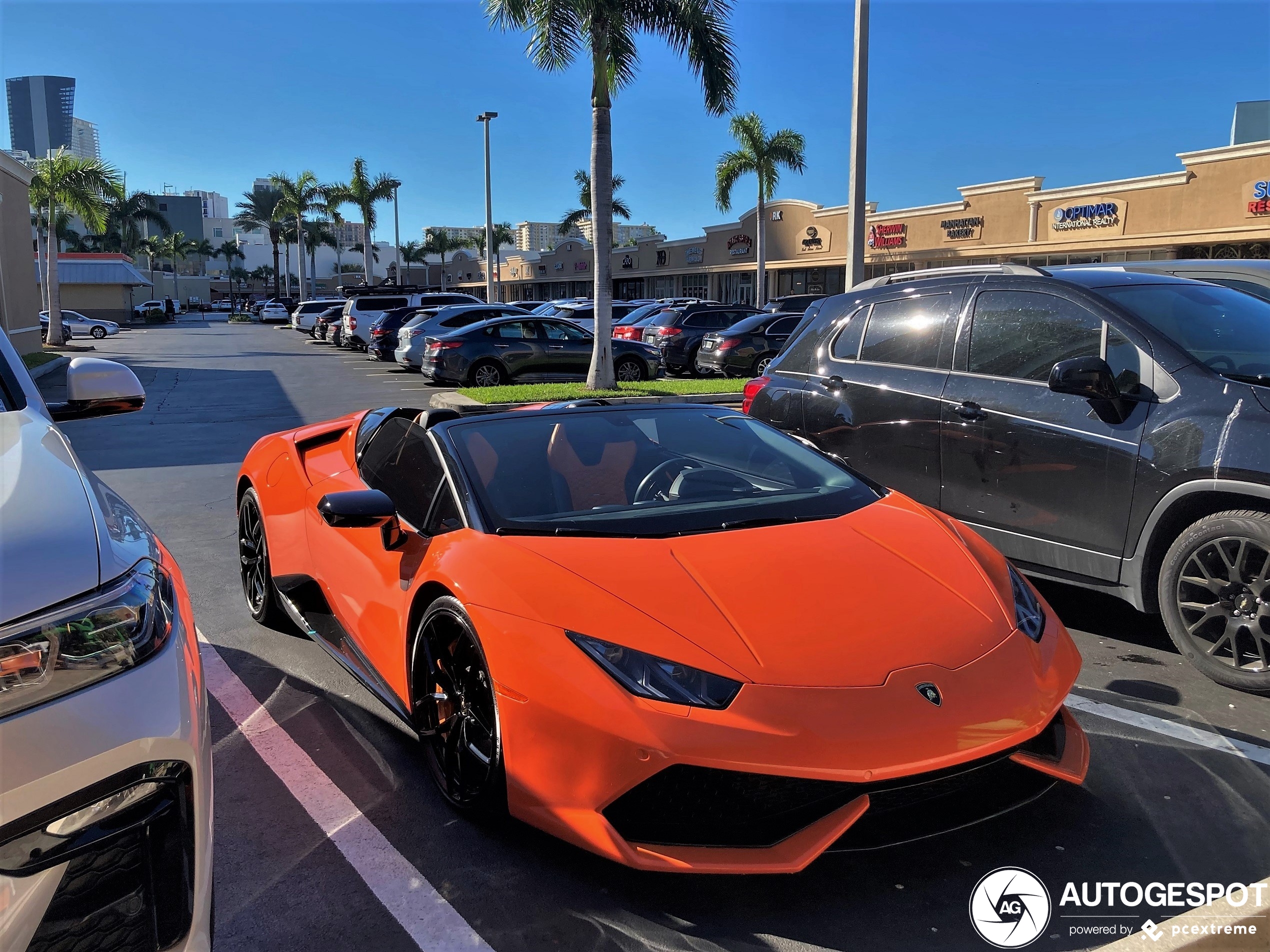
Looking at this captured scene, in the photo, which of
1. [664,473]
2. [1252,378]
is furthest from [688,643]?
[1252,378]

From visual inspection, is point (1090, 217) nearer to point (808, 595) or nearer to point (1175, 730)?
point (1175, 730)

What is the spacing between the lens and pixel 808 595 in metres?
2.79

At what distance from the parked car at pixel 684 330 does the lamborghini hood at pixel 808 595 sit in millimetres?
18363

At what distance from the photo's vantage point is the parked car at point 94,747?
1546 mm

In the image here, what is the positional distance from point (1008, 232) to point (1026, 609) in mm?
34387


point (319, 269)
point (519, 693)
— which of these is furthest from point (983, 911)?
point (319, 269)

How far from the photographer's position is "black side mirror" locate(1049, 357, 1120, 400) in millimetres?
4285

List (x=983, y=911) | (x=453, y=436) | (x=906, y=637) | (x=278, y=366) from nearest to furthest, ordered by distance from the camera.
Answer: (x=983, y=911) → (x=906, y=637) → (x=453, y=436) → (x=278, y=366)

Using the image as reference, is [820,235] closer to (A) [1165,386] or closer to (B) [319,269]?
(A) [1165,386]

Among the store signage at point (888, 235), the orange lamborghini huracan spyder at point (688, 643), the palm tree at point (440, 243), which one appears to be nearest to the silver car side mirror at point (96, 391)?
the orange lamborghini huracan spyder at point (688, 643)

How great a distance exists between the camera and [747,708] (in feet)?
7.67

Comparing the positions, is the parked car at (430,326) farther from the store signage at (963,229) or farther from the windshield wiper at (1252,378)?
the store signage at (963,229)

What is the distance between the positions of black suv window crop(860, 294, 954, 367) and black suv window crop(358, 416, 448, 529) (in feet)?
9.62

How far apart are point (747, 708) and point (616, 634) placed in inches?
16.2
